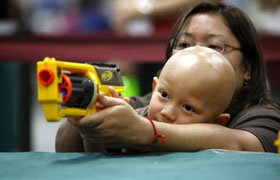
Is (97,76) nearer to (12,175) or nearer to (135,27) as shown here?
(12,175)

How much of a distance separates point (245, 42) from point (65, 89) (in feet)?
3.08

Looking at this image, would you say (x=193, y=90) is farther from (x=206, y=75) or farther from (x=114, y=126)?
(x=114, y=126)

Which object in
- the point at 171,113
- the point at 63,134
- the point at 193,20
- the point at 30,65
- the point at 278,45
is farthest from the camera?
the point at 30,65

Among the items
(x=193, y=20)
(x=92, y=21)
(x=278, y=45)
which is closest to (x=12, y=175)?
(x=193, y=20)

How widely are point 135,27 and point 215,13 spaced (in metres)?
1.62

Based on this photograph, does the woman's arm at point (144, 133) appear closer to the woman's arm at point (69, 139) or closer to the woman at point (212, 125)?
the woman at point (212, 125)

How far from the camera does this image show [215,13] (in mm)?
1682

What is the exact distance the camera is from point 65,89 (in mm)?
946

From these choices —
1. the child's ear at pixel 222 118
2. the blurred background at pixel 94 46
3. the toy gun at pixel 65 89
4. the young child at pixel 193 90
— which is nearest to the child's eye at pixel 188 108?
the young child at pixel 193 90

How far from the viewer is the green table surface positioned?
2.87ft

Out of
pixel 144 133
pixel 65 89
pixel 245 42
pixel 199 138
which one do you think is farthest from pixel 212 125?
pixel 245 42

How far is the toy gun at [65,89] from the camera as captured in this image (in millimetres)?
915

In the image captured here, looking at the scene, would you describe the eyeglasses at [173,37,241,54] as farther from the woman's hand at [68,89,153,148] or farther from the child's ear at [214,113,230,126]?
the woman's hand at [68,89,153,148]

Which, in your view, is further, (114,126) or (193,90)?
(193,90)
